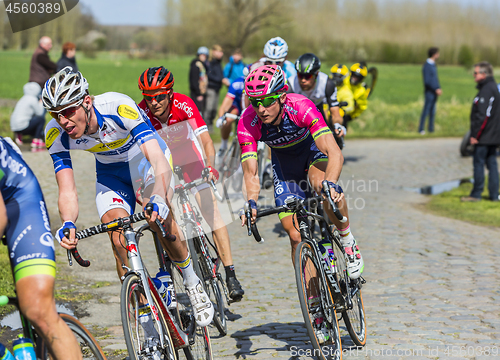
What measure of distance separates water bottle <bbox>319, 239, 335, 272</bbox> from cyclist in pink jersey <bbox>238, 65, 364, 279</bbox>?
217 mm

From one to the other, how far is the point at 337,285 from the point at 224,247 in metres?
1.55

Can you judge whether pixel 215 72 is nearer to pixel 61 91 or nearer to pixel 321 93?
A: pixel 321 93

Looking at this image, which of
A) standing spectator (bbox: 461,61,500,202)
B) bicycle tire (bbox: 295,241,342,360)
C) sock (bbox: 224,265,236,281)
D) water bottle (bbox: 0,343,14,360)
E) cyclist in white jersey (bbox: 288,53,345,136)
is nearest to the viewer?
water bottle (bbox: 0,343,14,360)

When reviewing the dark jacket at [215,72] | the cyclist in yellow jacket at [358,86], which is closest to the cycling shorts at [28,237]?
the cyclist in yellow jacket at [358,86]

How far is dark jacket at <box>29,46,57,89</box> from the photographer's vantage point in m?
15.0

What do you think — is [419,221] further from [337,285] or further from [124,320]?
[124,320]

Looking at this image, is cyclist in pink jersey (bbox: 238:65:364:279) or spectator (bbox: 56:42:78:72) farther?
spectator (bbox: 56:42:78:72)

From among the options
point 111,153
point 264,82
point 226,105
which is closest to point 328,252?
point 264,82

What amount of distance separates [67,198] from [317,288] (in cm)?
199

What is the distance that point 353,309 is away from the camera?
4895 millimetres

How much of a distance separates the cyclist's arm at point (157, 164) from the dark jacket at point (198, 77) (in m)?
13.5

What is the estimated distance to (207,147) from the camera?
5785 mm

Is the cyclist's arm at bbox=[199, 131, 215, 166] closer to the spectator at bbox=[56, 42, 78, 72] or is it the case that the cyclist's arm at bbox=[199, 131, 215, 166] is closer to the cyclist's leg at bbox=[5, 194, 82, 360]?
the cyclist's leg at bbox=[5, 194, 82, 360]

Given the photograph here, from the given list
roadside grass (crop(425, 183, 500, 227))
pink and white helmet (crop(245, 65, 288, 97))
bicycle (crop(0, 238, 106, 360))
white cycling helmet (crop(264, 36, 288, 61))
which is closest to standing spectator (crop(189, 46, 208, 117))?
roadside grass (crop(425, 183, 500, 227))
